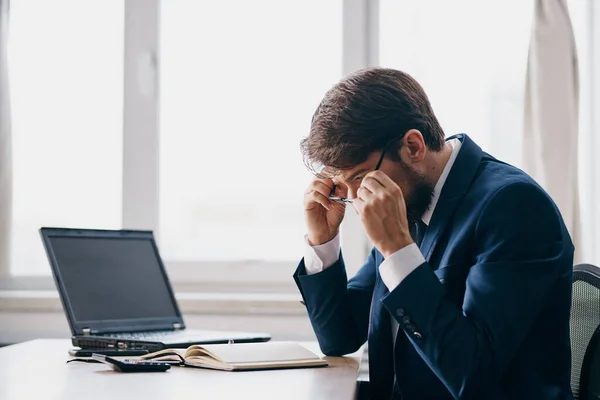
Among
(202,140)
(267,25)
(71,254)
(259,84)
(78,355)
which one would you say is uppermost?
(267,25)

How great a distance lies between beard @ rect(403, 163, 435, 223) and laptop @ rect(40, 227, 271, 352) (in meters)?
0.54

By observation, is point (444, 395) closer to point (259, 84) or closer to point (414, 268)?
point (414, 268)

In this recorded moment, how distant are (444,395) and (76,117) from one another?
201cm

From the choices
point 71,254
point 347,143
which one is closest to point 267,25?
point 71,254

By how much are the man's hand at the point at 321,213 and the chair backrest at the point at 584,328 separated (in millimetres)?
505

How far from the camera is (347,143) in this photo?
1.46m

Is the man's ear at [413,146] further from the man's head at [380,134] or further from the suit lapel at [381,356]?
the suit lapel at [381,356]

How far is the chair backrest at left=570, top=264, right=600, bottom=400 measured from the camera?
4.64ft

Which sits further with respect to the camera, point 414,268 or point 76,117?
point 76,117

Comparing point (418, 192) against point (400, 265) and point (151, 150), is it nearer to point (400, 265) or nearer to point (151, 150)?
point (400, 265)

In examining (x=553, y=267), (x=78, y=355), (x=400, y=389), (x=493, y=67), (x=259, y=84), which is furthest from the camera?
(x=259, y=84)

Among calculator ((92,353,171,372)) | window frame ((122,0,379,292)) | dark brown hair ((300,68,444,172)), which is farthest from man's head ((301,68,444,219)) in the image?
window frame ((122,0,379,292))

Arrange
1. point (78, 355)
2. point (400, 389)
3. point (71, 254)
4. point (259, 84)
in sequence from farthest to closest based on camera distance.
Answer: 1. point (259, 84)
2. point (71, 254)
3. point (78, 355)
4. point (400, 389)

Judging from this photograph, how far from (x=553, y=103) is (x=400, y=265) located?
1376mm
